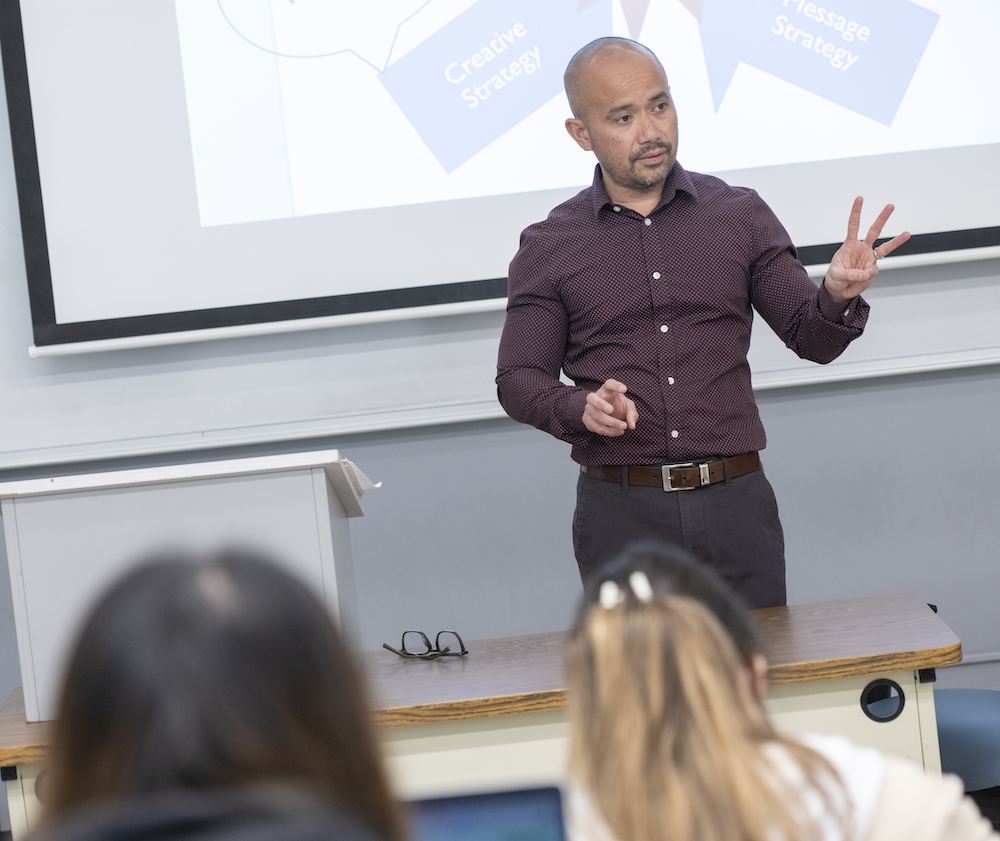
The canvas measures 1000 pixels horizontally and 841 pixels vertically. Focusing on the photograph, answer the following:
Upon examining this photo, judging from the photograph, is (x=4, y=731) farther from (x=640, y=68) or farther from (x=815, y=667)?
(x=640, y=68)

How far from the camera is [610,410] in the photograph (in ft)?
5.52

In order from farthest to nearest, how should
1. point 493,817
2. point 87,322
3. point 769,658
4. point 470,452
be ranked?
point 470,452 < point 87,322 < point 769,658 < point 493,817

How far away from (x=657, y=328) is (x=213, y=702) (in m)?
1.53

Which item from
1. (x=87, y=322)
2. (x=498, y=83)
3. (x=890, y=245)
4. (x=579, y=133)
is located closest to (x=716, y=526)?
(x=890, y=245)

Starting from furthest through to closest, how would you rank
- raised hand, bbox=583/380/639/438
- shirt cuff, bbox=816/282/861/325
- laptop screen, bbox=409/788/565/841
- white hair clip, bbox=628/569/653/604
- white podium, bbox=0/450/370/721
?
shirt cuff, bbox=816/282/861/325, raised hand, bbox=583/380/639/438, white podium, bbox=0/450/370/721, laptop screen, bbox=409/788/565/841, white hair clip, bbox=628/569/653/604

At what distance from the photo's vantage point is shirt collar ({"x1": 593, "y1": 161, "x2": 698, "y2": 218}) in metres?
2.00

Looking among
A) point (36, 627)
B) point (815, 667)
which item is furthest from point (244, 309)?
point (815, 667)

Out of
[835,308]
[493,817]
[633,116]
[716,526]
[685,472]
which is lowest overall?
[493,817]

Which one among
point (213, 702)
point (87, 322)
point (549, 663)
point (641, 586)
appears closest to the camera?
point (213, 702)

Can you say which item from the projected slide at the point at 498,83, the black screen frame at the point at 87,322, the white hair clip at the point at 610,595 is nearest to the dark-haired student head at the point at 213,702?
the white hair clip at the point at 610,595

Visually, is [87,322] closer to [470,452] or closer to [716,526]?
[470,452]

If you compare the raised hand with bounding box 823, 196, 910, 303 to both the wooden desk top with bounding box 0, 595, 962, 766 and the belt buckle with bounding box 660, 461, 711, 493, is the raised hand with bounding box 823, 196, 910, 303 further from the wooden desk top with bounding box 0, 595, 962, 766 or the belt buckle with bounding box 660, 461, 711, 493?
the wooden desk top with bounding box 0, 595, 962, 766

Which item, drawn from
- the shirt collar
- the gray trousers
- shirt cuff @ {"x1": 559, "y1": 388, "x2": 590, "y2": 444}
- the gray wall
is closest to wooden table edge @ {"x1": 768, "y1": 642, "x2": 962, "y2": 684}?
the gray trousers

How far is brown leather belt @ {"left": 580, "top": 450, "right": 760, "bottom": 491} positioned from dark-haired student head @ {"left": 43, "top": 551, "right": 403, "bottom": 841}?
138 centimetres
